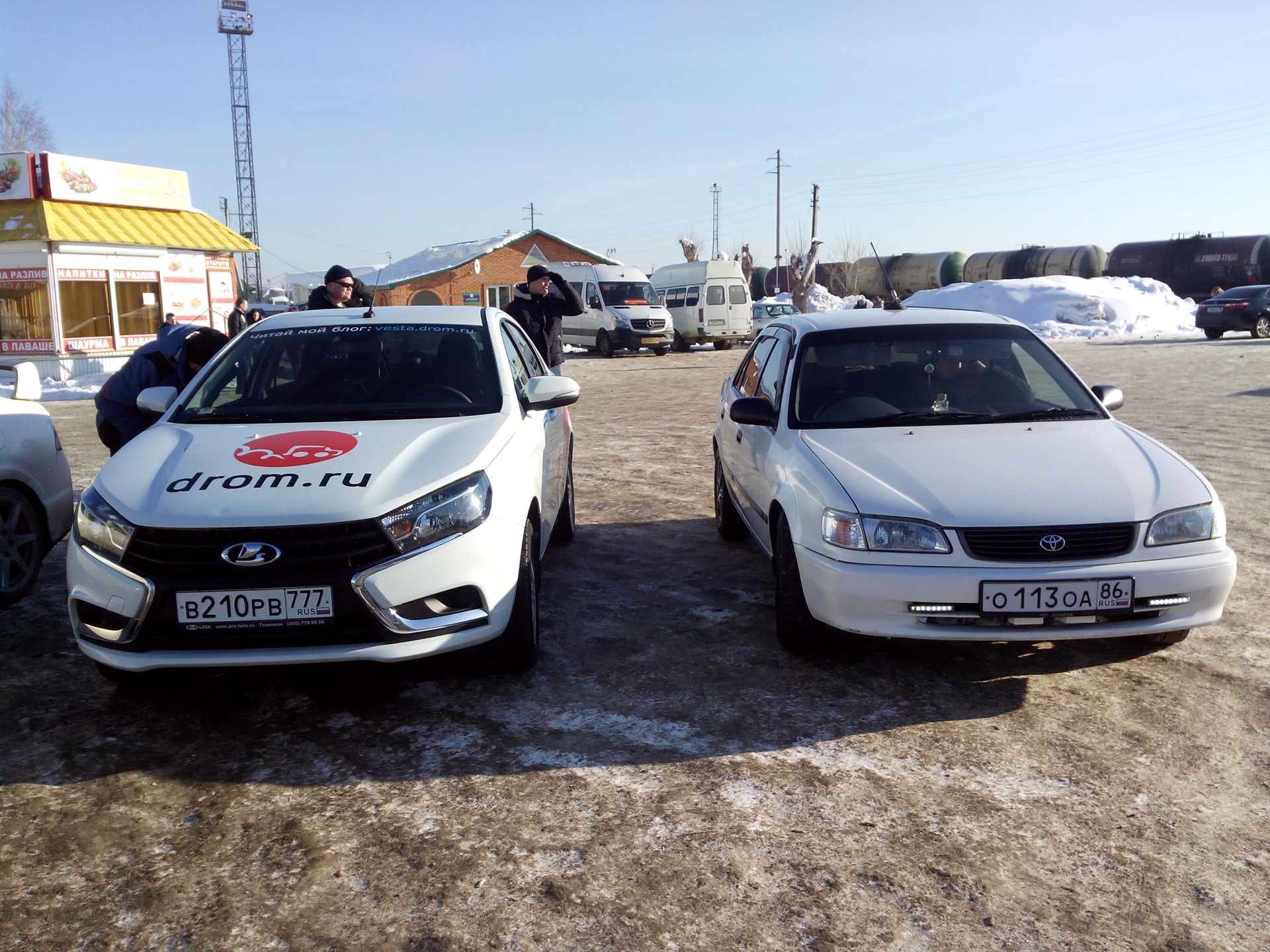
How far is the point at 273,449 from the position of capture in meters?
4.10

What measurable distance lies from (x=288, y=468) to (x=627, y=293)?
26.9 m

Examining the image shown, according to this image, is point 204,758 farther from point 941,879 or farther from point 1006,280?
point 1006,280

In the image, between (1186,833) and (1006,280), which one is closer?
(1186,833)

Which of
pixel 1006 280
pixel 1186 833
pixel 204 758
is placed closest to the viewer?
pixel 1186 833

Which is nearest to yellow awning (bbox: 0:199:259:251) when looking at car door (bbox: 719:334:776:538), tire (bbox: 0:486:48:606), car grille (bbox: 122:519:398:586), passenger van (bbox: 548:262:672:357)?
passenger van (bbox: 548:262:672:357)

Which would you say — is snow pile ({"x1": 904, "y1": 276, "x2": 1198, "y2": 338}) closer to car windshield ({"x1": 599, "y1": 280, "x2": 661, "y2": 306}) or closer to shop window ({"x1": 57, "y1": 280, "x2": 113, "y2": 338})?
car windshield ({"x1": 599, "y1": 280, "x2": 661, "y2": 306})

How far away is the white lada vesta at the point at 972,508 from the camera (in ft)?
12.4

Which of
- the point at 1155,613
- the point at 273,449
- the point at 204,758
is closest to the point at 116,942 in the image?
the point at 204,758

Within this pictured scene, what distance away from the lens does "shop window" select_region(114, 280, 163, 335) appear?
22.7 metres

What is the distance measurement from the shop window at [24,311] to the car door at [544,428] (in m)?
18.7

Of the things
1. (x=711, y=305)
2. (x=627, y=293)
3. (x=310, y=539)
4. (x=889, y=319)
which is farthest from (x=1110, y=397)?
(x=711, y=305)

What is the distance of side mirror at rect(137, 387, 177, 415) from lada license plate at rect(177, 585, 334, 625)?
159cm

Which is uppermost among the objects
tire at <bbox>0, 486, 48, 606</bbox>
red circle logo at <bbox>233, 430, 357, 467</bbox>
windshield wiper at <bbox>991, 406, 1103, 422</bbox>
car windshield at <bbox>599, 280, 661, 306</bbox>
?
car windshield at <bbox>599, 280, 661, 306</bbox>

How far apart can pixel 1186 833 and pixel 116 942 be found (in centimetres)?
293
